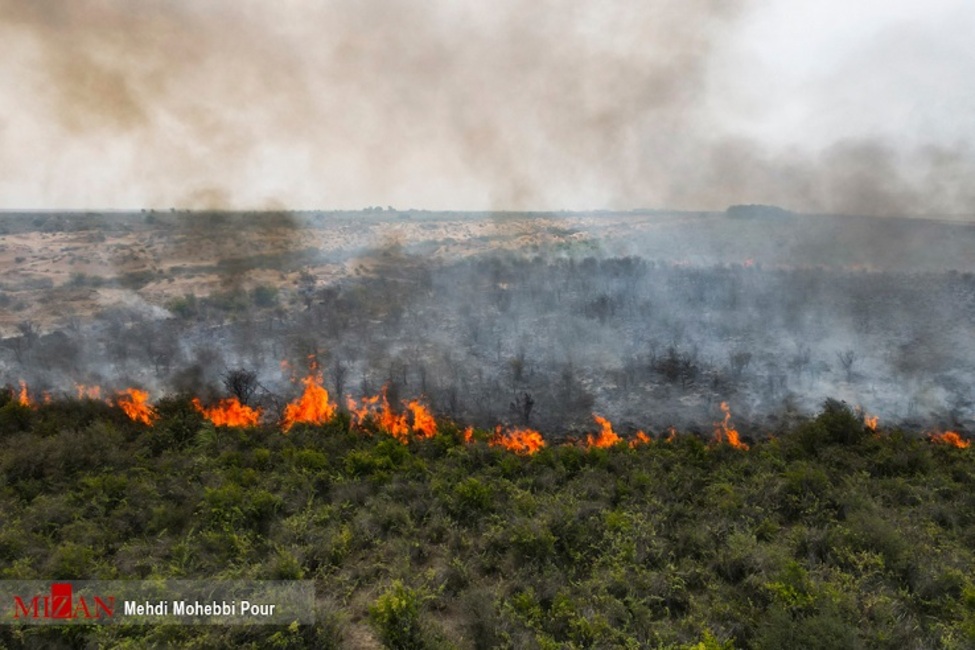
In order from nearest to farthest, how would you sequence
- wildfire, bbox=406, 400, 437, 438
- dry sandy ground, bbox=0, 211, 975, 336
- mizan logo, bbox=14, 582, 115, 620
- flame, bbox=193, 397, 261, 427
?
1. mizan logo, bbox=14, 582, 115, 620
2. wildfire, bbox=406, 400, 437, 438
3. flame, bbox=193, 397, 261, 427
4. dry sandy ground, bbox=0, 211, 975, 336

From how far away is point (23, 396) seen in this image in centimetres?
1722

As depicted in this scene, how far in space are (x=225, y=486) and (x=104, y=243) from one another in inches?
1392

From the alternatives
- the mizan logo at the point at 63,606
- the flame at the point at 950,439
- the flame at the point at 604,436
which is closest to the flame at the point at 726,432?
the flame at the point at 604,436

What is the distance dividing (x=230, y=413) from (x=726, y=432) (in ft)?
54.3

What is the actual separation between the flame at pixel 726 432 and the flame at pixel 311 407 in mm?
12610

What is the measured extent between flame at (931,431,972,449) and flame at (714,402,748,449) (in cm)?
569

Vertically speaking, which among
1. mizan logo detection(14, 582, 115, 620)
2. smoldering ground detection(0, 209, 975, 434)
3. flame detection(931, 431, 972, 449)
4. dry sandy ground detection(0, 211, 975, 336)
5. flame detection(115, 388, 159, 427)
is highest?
dry sandy ground detection(0, 211, 975, 336)

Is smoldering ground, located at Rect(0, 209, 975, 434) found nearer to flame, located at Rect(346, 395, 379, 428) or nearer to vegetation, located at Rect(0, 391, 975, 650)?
flame, located at Rect(346, 395, 379, 428)

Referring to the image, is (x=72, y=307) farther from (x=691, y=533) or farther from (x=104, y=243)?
(x=691, y=533)

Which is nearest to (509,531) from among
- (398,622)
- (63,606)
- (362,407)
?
(398,622)

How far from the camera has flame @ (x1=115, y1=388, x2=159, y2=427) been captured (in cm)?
1554

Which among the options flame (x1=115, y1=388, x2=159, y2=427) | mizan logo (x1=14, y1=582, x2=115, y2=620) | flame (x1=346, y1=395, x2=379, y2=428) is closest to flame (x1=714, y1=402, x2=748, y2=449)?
flame (x1=346, y1=395, x2=379, y2=428)

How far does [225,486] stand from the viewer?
11.6 metres

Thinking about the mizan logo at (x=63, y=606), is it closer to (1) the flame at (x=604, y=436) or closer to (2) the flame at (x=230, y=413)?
(2) the flame at (x=230, y=413)
